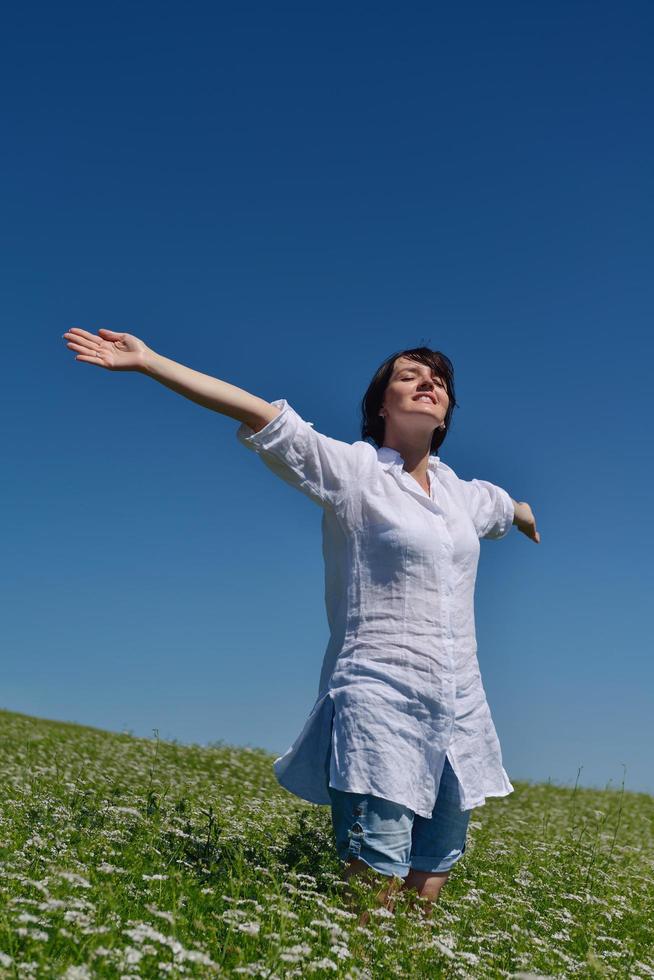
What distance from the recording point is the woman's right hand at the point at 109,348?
15.9 feet

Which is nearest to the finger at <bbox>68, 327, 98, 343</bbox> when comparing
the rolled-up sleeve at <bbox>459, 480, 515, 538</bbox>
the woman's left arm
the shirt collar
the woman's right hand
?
the woman's right hand

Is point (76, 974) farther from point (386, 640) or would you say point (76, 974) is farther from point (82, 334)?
point (82, 334)

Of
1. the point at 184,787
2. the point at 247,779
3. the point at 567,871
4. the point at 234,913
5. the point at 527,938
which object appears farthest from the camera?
the point at 247,779

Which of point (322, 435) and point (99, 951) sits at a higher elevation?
point (322, 435)

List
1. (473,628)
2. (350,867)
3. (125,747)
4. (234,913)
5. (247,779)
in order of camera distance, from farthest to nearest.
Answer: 1. (125,747)
2. (247,779)
3. (473,628)
4. (350,867)
5. (234,913)

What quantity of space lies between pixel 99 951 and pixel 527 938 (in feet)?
8.73

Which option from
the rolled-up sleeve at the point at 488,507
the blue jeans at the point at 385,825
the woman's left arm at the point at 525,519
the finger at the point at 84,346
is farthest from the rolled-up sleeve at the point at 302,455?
the woman's left arm at the point at 525,519

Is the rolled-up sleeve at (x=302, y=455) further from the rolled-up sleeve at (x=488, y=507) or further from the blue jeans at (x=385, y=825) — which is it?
the blue jeans at (x=385, y=825)

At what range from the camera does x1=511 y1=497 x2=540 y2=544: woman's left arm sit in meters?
6.88

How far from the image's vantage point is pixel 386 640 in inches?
194

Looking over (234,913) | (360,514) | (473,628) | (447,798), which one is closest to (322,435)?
(360,514)

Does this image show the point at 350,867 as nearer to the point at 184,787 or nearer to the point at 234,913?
the point at 234,913

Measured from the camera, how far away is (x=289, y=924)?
4344 millimetres

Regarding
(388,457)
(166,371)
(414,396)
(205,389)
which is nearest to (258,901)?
(388,457)
